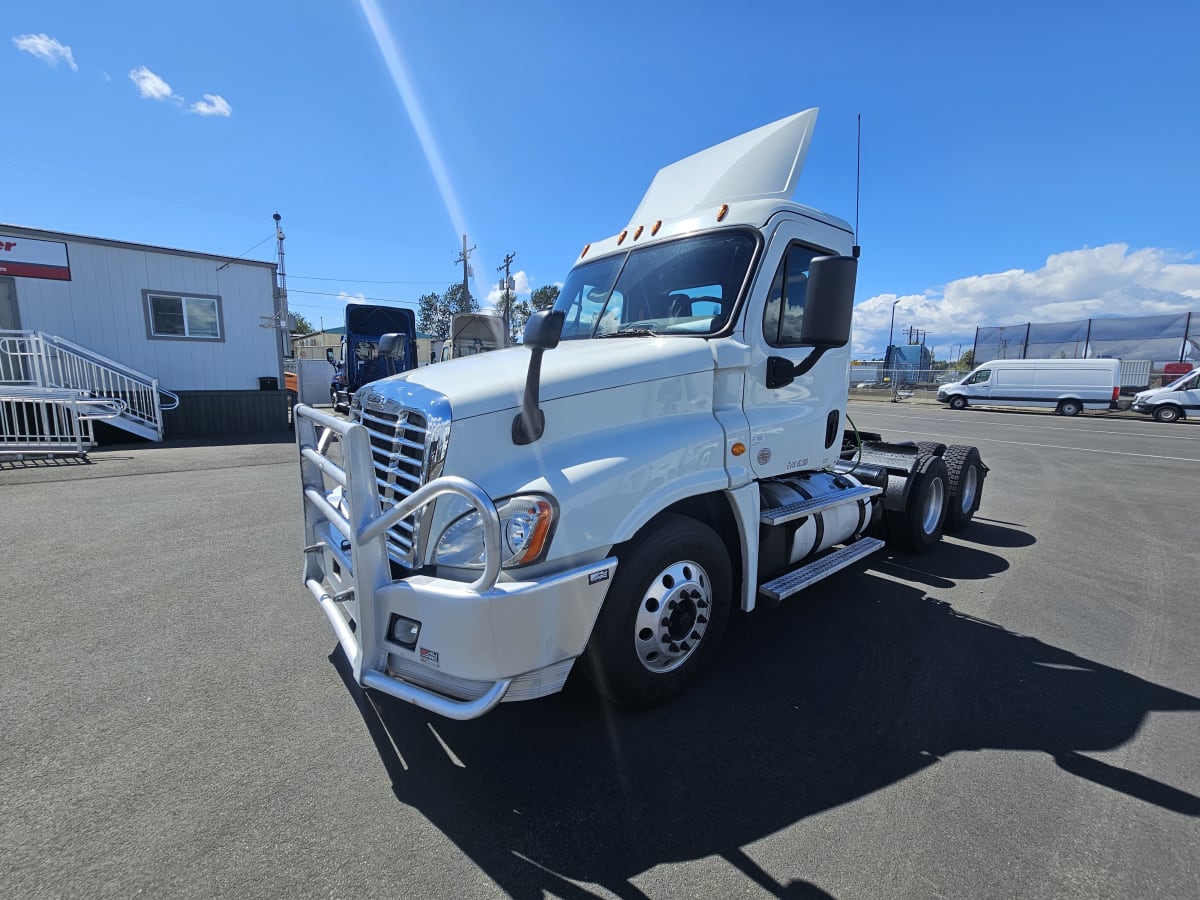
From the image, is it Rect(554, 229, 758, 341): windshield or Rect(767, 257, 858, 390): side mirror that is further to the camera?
Rect(554, 229, 758, 341): windshield

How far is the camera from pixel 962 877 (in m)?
1.94

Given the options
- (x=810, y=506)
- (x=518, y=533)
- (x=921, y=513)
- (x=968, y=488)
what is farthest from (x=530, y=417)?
(x=968, y=488)

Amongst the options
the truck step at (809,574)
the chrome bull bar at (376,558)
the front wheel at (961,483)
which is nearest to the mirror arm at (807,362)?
the truck step at (809,574)

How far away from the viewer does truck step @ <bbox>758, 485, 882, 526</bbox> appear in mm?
3401

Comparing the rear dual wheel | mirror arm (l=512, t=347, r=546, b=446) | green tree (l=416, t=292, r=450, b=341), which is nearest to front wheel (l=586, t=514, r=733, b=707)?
mirror arm (l=512, t=347, r=546, b=446)

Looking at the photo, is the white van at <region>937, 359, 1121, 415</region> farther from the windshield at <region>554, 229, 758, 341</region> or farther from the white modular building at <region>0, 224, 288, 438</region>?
the white modular building at <region>0, 224, 288, 438</region>

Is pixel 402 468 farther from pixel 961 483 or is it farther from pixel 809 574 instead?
pixel 961 483

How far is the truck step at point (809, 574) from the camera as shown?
3314mm

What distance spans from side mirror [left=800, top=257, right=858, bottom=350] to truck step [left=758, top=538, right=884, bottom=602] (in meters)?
1.46

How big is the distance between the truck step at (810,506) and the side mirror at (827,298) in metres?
1.07

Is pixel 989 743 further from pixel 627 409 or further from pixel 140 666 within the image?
pixel 140 666

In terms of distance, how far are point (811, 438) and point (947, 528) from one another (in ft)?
12.0

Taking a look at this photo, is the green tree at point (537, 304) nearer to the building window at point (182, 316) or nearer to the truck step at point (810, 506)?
the truck step at point (810, 506)

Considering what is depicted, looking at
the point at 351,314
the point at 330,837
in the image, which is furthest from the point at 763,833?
the point at 351,314
